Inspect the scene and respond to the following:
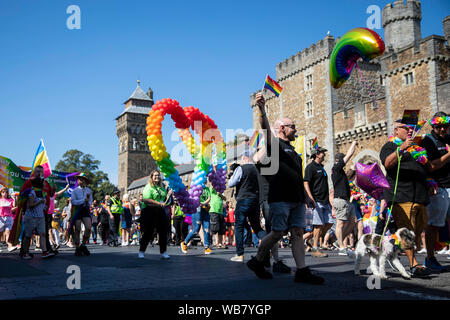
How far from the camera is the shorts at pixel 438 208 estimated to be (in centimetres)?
534

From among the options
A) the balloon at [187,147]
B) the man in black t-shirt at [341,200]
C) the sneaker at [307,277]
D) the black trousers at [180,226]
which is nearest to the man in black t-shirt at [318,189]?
the man in black t-shirt at [341,200]

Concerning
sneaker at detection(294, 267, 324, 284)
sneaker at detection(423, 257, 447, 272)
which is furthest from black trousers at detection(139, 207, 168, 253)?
sneaker at detection(423, 257, 447, 272)

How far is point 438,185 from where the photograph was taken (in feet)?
17.8

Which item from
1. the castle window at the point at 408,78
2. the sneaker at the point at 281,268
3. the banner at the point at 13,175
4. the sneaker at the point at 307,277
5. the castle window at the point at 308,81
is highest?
the castle window at the point at 308,81

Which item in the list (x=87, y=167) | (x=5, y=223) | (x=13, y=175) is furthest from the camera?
(x=87, y=167)

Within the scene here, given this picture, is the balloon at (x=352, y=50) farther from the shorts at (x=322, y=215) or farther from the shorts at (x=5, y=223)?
the shorts at (x=5, y=223)

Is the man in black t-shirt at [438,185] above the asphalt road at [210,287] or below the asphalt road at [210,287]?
above

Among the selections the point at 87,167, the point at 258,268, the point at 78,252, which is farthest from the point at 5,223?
the point at 87,167

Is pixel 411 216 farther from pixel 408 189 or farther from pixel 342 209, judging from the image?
pixel 342 209

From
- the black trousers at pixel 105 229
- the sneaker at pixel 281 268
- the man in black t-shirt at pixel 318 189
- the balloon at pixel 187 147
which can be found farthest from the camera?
the black trousers at pixel 105 229

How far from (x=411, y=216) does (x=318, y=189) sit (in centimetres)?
313

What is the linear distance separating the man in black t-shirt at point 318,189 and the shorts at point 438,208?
257 centimetres

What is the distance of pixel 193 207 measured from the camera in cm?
981
